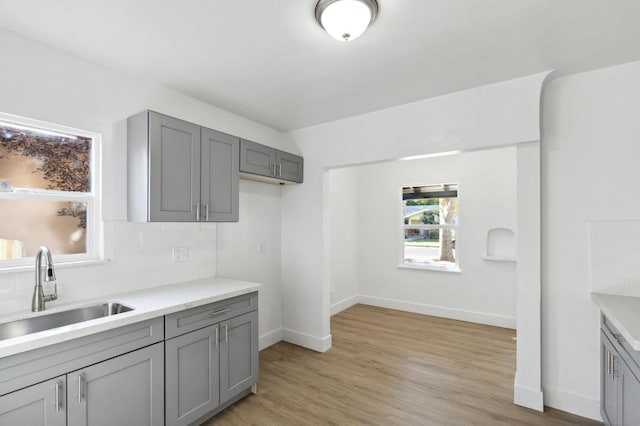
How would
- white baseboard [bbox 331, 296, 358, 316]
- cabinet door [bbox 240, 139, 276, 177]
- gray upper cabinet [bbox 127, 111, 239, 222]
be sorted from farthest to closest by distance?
white baseboard [bbox 331, 296, 358, 316] → cabinet door [bbox 240, 139, 276, 177] → gray upper cabinet [bbox 127, 111, 239, 222]

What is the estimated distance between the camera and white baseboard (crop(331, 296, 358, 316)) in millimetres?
4855

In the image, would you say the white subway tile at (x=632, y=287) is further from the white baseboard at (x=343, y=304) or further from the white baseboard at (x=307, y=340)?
the white baseboard at (x=343, y=304)

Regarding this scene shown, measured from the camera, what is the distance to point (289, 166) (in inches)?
135

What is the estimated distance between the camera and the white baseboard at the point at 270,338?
350 centimetres

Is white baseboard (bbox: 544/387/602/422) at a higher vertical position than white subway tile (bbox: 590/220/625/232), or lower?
lower

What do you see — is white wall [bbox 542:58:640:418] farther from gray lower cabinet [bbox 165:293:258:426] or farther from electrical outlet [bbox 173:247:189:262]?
electrical outlet [bbox 173:247:189:262]

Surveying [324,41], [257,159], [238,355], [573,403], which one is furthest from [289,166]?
[573,403]

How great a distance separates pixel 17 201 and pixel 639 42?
4040 mm

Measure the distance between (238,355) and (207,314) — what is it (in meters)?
0.48

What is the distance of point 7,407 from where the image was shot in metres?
1.38

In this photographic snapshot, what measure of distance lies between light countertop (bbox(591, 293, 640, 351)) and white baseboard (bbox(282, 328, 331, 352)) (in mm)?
2457

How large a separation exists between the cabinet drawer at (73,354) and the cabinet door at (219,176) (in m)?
0.93

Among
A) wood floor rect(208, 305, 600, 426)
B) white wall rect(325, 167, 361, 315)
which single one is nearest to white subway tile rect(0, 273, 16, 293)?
wood floor rect(208, 305, 600, 426)

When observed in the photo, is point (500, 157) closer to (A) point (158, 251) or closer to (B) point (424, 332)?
(B) point (424, 332)
